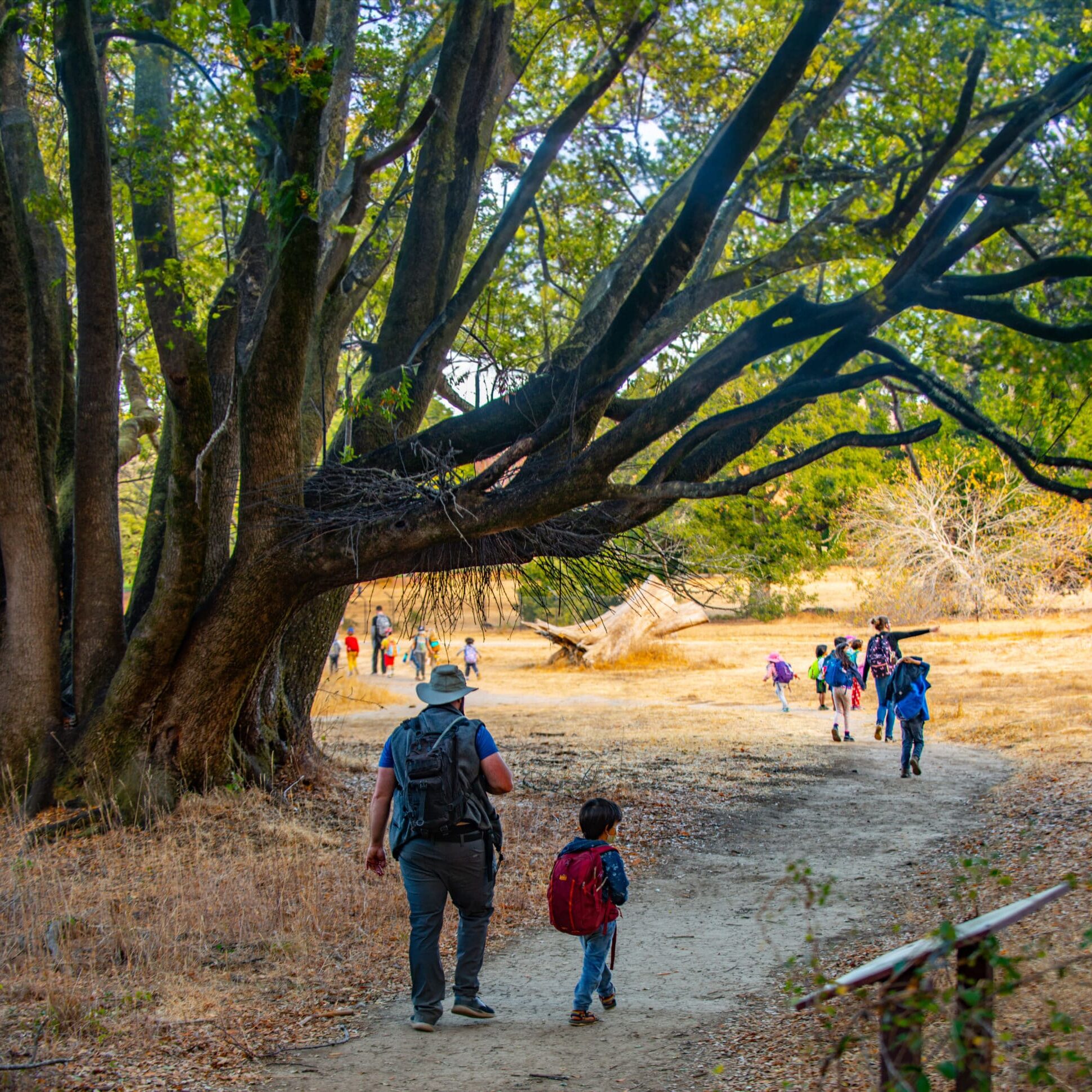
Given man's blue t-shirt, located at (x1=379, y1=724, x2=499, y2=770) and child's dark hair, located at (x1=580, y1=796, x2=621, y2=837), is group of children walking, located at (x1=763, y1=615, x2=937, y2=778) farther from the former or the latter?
man's blue t-shirt, located at (x1=379, y1=724, x2=499, y2=770)

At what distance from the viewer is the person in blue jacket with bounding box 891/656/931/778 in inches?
494

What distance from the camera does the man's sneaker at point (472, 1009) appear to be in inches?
208

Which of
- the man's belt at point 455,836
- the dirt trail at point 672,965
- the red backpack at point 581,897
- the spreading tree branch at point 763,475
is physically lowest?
the dirt trail at point 672,965

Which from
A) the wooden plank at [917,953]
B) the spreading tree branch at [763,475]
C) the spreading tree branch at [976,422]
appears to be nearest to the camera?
the wooden plank at [917,953]

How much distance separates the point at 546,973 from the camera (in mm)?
6320

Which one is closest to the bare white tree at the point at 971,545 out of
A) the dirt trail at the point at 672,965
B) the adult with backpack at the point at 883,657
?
the adult with backpack at the point at 883,657

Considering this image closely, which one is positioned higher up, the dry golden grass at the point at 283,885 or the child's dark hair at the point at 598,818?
the child's dark hair at the point at 598,818

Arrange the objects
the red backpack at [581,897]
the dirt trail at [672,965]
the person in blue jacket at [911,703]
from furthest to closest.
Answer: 1. the person in blue jacket at [911,703]
2. the red backpack at [581,897]
3. the dirt trail at [672,965]

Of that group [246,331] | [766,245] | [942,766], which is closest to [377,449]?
[246,331]

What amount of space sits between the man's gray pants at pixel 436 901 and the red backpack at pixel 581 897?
1.20 ft

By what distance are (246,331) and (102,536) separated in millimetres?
2931

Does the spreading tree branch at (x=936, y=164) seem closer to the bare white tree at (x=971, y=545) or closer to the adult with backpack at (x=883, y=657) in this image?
the adult with backpack at (x=883, y=657)

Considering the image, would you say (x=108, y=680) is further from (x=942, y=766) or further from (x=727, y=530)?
(x=727, y=530)

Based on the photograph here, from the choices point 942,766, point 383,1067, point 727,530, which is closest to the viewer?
point 383,1067
